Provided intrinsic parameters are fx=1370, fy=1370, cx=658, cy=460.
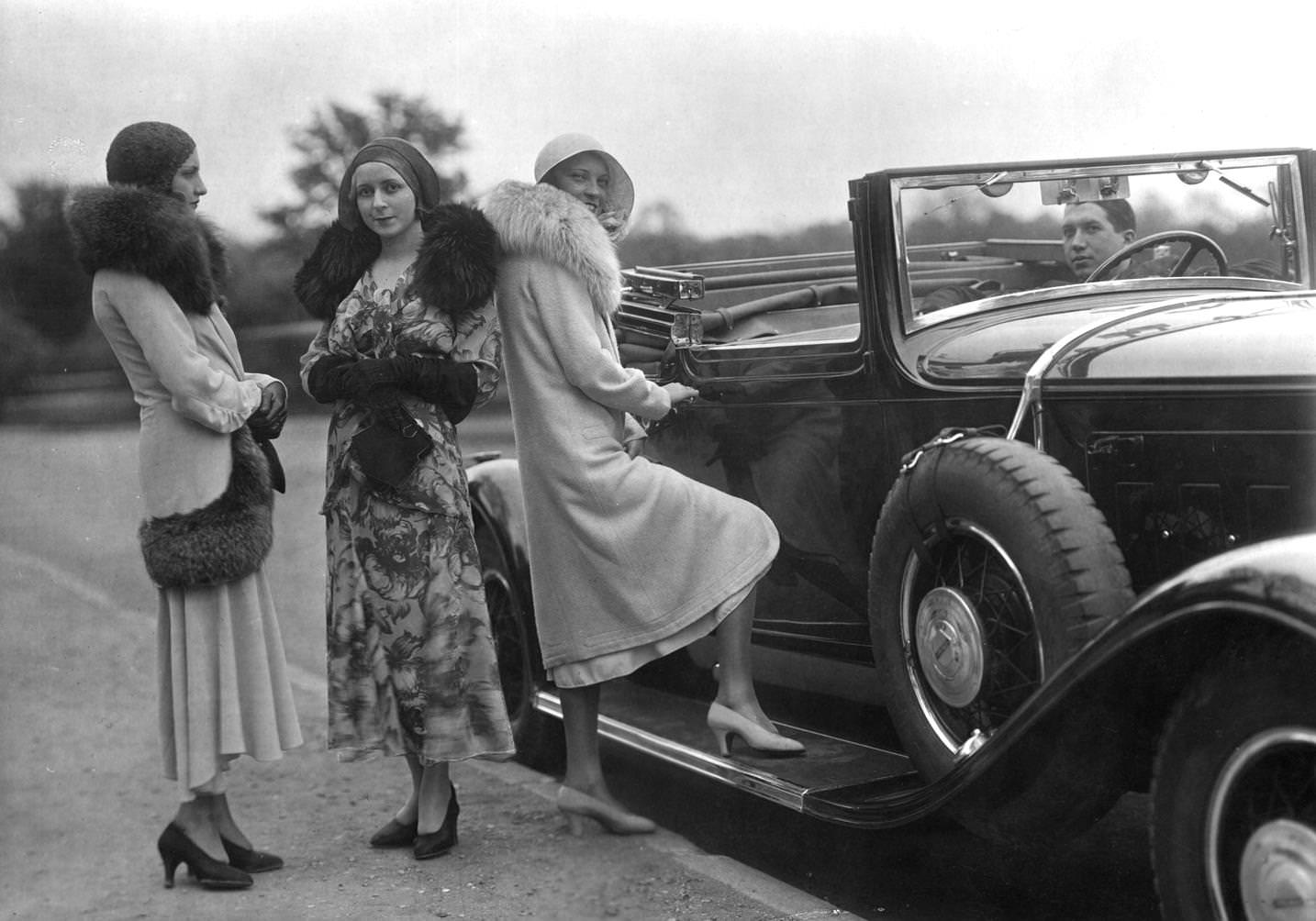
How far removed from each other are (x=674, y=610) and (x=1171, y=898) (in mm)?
1486

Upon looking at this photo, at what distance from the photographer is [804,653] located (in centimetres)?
378

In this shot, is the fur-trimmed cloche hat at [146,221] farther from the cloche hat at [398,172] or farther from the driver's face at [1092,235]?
the driver's face at [1092,235]

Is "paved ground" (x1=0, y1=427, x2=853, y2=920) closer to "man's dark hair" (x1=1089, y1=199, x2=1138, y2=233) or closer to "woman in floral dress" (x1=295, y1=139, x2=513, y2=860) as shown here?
"woman in floral dress" (x1=295, y1=139, x2=513, y2=860)

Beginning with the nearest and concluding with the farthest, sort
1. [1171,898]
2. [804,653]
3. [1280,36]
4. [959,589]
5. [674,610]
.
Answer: [1171,898]
[1280,36]
[959,589]
[674,610]
[804,653]

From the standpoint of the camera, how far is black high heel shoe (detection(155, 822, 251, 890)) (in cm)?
326

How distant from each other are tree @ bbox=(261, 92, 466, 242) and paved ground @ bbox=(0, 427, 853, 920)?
168cm

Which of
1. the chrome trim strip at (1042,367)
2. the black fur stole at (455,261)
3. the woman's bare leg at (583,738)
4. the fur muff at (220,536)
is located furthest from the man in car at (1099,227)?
the fur muff at (220,536)

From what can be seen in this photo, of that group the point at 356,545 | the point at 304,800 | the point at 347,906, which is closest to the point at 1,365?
the point at 304,800

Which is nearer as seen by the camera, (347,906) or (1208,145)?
(347,906)

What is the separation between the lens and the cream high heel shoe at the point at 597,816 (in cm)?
356

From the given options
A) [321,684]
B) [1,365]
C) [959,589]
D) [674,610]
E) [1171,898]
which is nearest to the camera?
[1171,898]

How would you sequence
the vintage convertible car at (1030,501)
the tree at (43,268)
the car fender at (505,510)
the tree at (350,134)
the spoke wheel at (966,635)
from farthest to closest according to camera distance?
the tree at (350,134)
the car fender at (505,510)
the tree at (43,268)
the spoke wheel at (966,635)
the vintage convertible car at (1030,501)

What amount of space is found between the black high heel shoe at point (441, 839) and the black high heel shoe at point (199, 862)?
43 centimetres

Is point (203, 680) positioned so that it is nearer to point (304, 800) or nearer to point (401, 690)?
point (401, 690)
